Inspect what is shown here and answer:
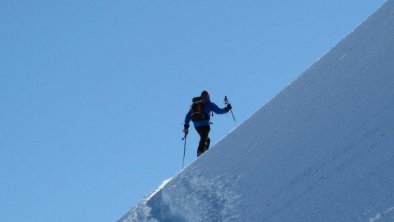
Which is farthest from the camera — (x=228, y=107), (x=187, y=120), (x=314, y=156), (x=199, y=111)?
(x=228, y=107)

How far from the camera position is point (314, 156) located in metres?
8.20

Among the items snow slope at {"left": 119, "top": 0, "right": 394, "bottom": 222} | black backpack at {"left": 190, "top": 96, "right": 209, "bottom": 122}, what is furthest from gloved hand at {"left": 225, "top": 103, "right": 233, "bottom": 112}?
snow slope at {"left": 119, "top": 0, "right": 394, "bottom": 222}

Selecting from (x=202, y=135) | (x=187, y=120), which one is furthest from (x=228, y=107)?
(x=202, y=135)

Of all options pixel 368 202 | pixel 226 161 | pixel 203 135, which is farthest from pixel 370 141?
pixel 203 135

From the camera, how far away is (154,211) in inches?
403

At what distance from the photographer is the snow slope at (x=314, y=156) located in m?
7.14

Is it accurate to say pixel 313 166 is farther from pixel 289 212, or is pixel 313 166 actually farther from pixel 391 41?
pixel 391 41

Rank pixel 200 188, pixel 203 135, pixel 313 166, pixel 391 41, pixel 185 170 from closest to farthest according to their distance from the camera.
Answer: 1. pixel 313 166
2. pixel 391 41
3. pixel 200 188
4. pixel 185 170
5. pixel 203 135

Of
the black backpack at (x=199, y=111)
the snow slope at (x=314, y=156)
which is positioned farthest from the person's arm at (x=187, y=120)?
the snow slope at (x=314, y=156)

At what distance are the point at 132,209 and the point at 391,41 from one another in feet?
15.8

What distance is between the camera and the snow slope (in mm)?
7142

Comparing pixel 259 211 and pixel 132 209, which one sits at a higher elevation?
pixel 132 209

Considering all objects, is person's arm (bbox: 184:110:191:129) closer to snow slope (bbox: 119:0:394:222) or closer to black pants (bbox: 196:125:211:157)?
black pants (bbox: 196:125:211:157)

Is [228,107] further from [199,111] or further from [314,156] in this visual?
[314,156]
